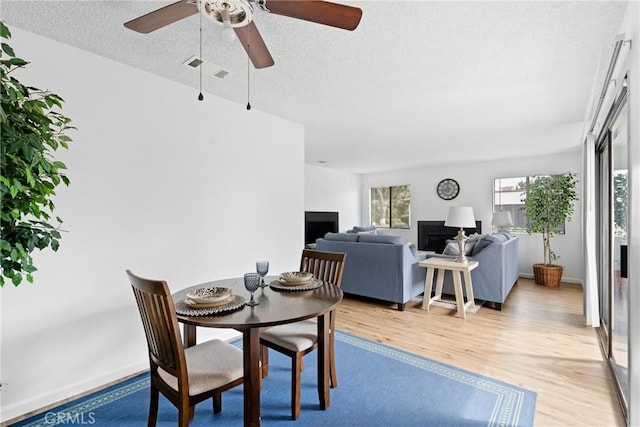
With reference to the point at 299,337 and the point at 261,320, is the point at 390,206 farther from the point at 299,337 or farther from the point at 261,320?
the point at 261,320

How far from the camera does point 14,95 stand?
1148mm

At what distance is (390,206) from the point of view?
7926mm

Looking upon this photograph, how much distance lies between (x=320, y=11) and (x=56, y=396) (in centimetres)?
270

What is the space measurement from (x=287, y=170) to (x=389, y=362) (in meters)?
2.18

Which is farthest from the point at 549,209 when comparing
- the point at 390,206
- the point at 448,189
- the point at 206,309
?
the point at 206,309

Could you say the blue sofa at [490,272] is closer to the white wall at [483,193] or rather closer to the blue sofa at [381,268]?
the blue sofa at [381,268]

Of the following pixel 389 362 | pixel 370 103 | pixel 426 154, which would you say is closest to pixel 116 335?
pixel 389 362

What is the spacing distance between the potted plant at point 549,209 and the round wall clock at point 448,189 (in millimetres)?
1597

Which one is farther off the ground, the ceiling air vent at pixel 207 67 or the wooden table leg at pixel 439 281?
the ceiling air vent at pixel 207 67

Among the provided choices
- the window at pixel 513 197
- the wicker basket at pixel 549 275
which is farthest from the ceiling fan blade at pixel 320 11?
the window at pixel 513 197

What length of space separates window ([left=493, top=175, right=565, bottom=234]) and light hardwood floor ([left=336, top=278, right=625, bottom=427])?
1.80m

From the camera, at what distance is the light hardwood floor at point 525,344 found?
205 cm

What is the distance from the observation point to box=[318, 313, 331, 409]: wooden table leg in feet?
6.27

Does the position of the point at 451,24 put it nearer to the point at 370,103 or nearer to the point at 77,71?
the point at 370,103
